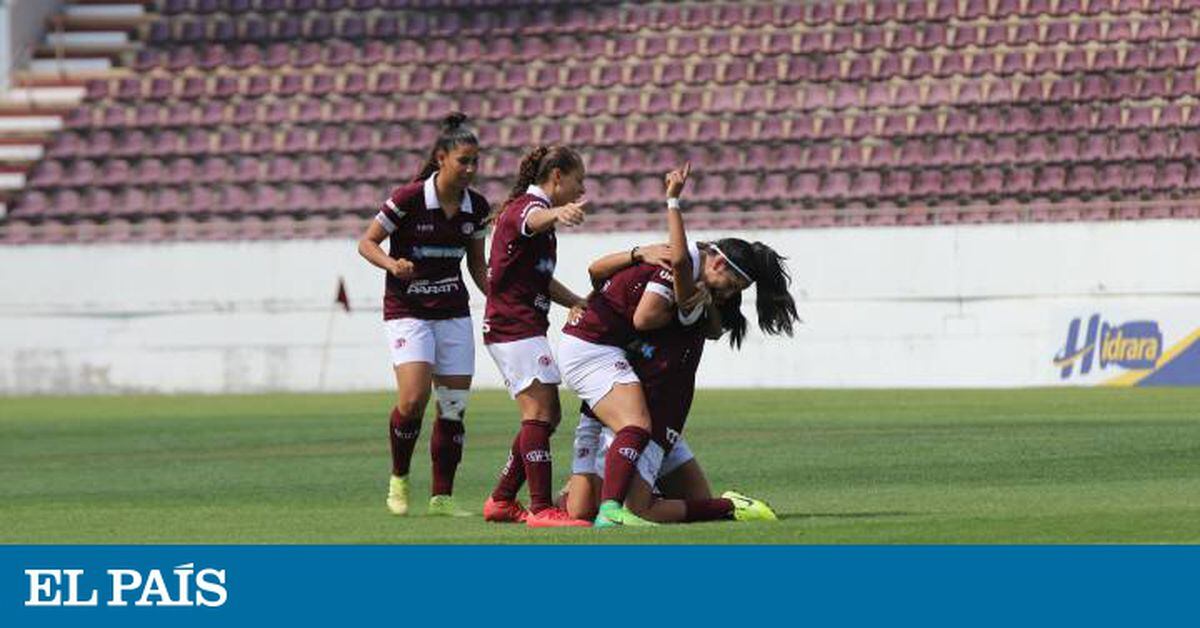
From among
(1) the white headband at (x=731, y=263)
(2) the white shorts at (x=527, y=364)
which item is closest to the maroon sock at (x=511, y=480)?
(2) the white shorts at (x=527, y=364)

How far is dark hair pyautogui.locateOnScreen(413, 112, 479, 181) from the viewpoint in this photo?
1243 centimetres

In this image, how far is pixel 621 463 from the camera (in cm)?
1123

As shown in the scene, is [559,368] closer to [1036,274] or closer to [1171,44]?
[1036,274]

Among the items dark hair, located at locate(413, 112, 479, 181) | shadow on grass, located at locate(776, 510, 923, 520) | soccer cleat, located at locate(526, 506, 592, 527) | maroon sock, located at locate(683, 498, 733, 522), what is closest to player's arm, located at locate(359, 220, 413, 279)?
dark hair, located at locate(413, 112, 479, 181)

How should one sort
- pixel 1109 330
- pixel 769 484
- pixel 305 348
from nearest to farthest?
1. pixel 769 484
2. pixel 1109 330
3. pixel 305 348

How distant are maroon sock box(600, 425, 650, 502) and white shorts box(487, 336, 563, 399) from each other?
82cm

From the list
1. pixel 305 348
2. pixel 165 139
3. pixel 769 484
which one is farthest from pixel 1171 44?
pixel 769 484

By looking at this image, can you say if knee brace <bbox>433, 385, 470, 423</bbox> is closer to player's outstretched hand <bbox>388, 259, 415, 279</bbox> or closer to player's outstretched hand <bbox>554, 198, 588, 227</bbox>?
player's outstretched hand <bbox>388, 259, 415, 279</bbox>

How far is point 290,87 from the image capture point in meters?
38.4

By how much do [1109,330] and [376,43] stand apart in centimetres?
1394

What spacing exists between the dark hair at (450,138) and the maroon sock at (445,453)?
4.23 ft

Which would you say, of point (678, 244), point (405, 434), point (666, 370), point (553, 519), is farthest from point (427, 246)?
point (678, 244)

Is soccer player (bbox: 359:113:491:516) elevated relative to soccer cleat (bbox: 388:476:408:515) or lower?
elevated

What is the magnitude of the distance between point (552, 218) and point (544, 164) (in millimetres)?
492
